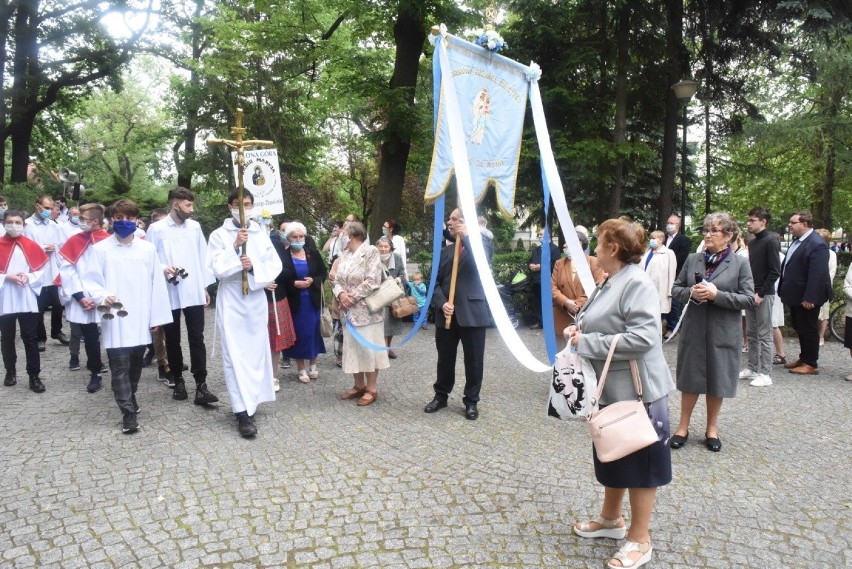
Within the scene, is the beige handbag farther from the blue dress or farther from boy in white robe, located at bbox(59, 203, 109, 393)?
boy in white robe, located at bbox(59, 203, 109, 393)

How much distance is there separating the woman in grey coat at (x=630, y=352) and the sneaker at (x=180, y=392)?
4419mm

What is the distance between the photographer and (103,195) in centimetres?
2317

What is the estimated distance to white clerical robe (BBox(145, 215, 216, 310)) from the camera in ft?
19.9

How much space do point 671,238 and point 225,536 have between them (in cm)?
901

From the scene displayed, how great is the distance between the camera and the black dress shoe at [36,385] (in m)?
6.48

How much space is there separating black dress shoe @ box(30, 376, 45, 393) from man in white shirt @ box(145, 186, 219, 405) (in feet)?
5.07

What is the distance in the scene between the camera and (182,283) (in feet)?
19.9

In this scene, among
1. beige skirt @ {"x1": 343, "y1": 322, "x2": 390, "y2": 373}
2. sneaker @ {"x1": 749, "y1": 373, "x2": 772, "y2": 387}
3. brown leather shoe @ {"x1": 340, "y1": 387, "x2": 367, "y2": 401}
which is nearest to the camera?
beige skirt @ {"x1": 343, "y1": 322, "x2": 390, "y2": 373}

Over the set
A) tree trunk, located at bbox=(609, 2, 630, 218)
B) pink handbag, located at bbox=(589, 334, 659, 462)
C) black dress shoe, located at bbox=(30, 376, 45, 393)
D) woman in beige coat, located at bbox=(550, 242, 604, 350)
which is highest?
tree trunk, located at bbox=(609, 2, 630, 218)

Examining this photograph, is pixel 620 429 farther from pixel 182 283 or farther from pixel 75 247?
pixel 75 247

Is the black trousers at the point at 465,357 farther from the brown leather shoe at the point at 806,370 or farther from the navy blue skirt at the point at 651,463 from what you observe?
the brown leather shoe at the point at 806,370

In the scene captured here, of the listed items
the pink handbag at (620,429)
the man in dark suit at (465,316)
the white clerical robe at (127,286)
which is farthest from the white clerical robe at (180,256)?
the pink handbag at (620,429)

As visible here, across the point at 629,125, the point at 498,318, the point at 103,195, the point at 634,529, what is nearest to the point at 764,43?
the point at 629,125

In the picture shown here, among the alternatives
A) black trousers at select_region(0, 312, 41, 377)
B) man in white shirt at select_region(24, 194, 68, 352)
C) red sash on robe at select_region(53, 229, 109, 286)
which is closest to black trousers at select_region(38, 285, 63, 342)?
man in white shirt at select_region(24, 194, 68, 352)
